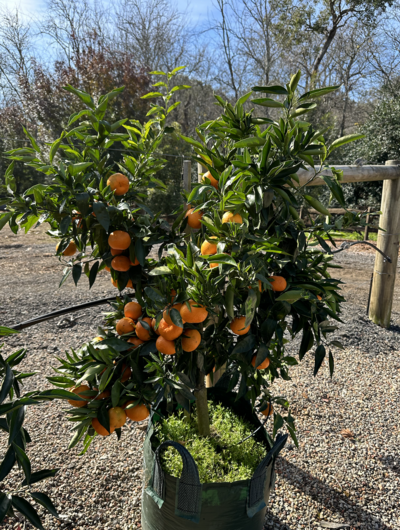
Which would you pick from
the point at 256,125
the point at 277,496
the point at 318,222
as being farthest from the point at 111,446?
the point at 256,125

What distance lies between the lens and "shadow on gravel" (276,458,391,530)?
1.59 metres

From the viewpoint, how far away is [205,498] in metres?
1.13

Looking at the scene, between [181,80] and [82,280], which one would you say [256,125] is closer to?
[82,280]

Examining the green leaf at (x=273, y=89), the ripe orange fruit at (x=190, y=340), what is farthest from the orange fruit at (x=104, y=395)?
the green leaf at (x=273, y=89)

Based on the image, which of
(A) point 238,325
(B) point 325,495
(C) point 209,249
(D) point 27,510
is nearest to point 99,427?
(D) point 27,510

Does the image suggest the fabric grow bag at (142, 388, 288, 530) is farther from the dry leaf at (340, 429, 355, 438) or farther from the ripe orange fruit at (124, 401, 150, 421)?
the dry leaf at (340, 429, 355, 438)

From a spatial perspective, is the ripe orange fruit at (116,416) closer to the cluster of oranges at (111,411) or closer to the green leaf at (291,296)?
the cluster of oranges at (111,411)

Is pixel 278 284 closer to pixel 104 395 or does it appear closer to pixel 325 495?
pixel 104 395

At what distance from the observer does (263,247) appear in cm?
78

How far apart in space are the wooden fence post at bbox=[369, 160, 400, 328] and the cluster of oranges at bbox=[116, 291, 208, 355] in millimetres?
2973

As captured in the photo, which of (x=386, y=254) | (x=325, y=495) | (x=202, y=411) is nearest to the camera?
(x=202, y=411)

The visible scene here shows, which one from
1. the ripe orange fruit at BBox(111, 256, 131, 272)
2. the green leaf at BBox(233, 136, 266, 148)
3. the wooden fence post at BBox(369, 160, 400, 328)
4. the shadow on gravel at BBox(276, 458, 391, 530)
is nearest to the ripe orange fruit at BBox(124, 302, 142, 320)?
the ripe orange fruit at BBox(111, 256, 131, 272)

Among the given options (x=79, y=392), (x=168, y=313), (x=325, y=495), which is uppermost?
(x=168, y=313)

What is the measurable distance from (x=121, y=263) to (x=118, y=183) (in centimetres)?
22
